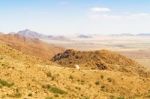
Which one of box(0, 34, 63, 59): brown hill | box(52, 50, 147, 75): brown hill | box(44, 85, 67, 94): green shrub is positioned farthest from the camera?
box(0, 34, 63, 59): brown hill

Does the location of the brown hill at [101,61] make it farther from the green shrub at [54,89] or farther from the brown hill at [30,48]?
the green shrub at [54,89]

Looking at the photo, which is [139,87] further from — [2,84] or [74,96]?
[2,84]

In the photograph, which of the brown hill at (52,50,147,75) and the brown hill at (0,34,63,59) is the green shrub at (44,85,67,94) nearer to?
the brown hill at (52,50,147,75)

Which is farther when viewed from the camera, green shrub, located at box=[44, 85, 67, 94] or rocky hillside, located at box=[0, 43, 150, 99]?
green shrub, located at box=[44, 85, 67, 94]

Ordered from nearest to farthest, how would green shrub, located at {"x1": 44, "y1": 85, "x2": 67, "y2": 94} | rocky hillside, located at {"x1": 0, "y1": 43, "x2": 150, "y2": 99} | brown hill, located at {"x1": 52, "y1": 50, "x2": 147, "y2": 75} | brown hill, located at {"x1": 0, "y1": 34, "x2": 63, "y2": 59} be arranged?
rocky hillside, located at {"x1": 0, "y1": 43, "x2": 150, "y2": 99} → green shrub, located at {"x1": 44, "y1": 85, "x2": 67, "y2": 94} → brown hill, located at {"x1": 52, "y1": 50, "x2": 147, "y2": 75} → brown hill, located at {"x1": 0, "y1": 34, "x2": 63, "y2": 59}

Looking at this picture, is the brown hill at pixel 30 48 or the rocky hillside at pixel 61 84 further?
the brown hill at pixel 30 48

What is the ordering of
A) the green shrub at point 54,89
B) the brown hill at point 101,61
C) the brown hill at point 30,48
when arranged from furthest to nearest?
the brown hill at point 30,48, the brown hill at point 101,61, the green shrub at point 54,89

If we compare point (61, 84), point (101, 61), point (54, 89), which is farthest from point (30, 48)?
point (54, 89)

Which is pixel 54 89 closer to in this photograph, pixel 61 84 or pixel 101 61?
pixel 61 84

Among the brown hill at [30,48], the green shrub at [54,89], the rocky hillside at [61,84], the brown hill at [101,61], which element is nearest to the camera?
the rocky hillside at [61,84]

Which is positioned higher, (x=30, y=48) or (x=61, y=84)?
(x=30, y=48)

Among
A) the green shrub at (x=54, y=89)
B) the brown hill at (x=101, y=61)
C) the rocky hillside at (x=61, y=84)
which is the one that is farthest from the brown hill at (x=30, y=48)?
the green shrub at (x=54, y=89)

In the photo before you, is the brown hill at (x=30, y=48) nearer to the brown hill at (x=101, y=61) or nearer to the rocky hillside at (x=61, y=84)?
the brown hill at (x=101, y=61)

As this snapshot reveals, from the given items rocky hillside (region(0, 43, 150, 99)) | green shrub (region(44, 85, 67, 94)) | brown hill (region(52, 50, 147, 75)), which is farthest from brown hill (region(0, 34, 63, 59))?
green shrub (region(44, 85, 67, 94))
